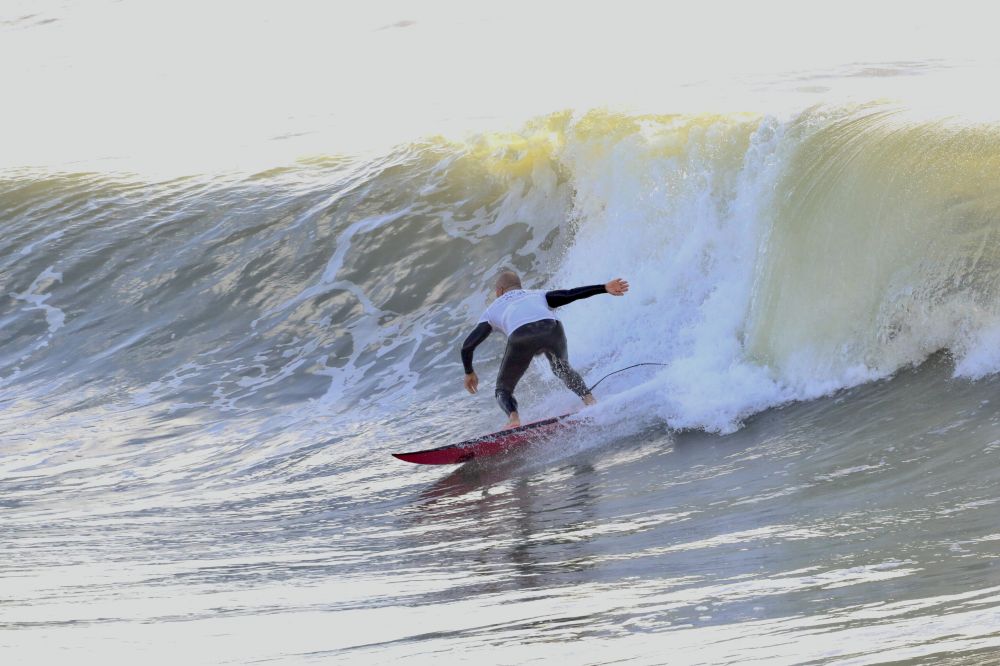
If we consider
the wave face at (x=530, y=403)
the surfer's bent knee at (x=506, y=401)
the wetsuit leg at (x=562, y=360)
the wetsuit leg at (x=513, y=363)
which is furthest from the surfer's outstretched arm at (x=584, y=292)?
the wave face at (x=530, y=403)

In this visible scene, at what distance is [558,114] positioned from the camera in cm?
1552

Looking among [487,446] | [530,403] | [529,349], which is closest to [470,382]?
[529,349]

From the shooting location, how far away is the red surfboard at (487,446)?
8570mm

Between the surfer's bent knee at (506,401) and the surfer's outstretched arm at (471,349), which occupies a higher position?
the surfer's outstretched arm at (471,349)

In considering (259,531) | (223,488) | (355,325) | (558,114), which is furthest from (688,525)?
(558,114)

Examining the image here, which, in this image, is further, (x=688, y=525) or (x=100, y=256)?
(x=100, y=256)

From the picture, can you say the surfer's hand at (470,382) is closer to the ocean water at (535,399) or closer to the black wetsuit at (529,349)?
the black wetsuit at (529,349)

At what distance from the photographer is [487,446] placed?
8.64 meters

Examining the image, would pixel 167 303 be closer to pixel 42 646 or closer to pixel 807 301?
pixel 807 301

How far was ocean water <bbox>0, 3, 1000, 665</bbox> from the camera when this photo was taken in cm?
456

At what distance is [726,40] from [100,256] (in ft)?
46.9

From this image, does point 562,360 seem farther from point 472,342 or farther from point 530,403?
point 530,403

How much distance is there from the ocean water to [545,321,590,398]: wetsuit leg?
0.35m

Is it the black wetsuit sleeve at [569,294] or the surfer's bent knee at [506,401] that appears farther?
the surfer's bent knee at [506,401]
